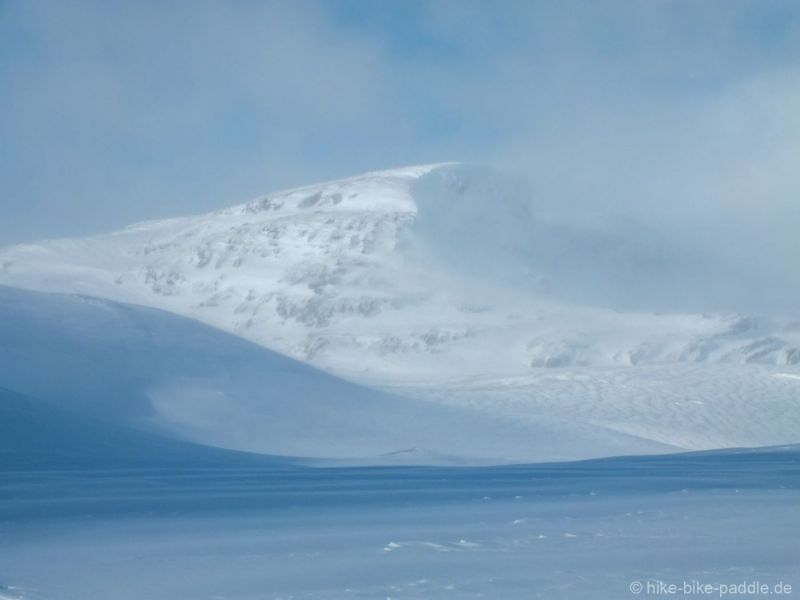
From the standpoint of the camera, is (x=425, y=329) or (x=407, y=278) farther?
(x=407, y=278)

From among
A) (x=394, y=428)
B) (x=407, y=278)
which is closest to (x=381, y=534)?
(x=394, y=428)

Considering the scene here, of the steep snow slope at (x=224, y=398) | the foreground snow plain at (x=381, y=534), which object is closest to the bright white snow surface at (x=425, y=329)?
the steep snow slope at (x=224, y=398)

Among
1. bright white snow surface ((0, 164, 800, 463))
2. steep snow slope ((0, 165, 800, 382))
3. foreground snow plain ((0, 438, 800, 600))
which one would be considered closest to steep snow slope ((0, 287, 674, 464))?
bright white snow surface ((0, 164, 800, 463))

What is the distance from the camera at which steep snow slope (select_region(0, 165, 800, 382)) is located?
5756 cm

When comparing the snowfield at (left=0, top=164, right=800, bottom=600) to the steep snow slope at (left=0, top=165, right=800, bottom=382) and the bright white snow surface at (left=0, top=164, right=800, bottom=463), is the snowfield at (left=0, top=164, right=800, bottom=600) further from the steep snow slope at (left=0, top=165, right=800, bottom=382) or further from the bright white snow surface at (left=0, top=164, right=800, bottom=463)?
the steep snow slope at (left=0, top=165, right=800, bottom=382)

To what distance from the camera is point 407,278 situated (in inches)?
2805

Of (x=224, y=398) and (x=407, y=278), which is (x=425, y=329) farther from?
(x=224, y=398)

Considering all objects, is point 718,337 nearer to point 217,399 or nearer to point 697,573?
point 217,399

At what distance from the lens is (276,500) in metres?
12.8

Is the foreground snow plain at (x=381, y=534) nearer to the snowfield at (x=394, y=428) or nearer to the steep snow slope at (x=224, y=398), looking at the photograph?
the snowfield at (x=394, y=428)

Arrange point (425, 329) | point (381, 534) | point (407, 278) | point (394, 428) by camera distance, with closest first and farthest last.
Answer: point (381, 534)
point (394, 428)
point (425, 329)
point (407, 278)

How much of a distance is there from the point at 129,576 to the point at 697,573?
14.6 ft

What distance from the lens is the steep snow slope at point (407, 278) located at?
5756 centimetres

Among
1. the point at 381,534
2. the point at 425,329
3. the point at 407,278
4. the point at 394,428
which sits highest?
the point at 407,278
